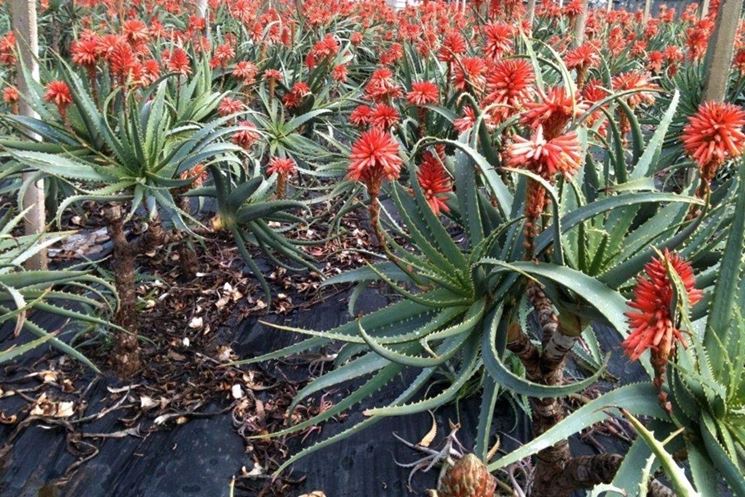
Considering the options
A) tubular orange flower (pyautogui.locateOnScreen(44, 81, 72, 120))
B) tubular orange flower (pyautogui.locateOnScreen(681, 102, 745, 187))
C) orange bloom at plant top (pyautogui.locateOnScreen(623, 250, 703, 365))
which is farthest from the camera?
tubular orange flower (pyautogui.locateOnScreen(44, 81, 72, 120))

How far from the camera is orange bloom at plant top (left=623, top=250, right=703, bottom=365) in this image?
2.36ft

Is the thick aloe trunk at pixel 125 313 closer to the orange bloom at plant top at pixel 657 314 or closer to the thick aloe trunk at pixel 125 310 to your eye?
the thick aloe trunk at pixel 125 310

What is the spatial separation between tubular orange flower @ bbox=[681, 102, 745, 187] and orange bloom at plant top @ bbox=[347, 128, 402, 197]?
0.49 meters

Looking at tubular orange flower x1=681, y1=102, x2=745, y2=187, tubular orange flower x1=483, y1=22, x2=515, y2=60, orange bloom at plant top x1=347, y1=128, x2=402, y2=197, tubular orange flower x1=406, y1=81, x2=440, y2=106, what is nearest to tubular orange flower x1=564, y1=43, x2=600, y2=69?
tubular orange flower x1=483, y1=22, x2=515, y2=60

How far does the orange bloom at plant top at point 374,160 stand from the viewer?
3.50 feet

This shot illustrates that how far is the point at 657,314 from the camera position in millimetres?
728

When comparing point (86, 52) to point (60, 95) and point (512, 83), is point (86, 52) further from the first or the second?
point (512, 83)

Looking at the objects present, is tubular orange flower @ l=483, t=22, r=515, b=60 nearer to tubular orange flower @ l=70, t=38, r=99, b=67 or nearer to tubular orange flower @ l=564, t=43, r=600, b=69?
tubular orange flower @ l=564, t=43, r=600, b=69

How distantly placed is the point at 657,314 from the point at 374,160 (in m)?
0.53

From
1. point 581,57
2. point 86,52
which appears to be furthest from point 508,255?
point 86,52

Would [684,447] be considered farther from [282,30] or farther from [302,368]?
[282,30]

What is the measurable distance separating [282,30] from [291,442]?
10.9ft

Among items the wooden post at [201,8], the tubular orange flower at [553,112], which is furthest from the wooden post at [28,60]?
the wooden post at [201,8]

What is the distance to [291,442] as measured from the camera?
1.95 m
